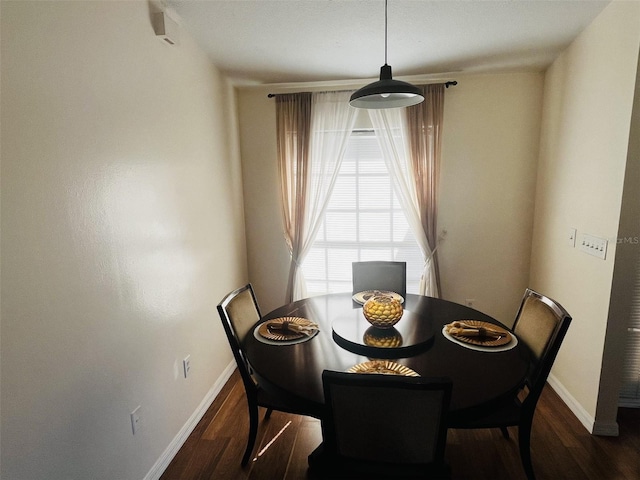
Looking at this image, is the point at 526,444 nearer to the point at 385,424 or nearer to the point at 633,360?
the point at 385,424

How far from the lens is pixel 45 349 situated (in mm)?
1121

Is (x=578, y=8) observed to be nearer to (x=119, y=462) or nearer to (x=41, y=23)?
(x=41, y=23)

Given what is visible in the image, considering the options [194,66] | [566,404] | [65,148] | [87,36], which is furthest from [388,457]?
[194,66]

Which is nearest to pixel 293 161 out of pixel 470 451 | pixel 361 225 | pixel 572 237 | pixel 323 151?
pixel 323 151

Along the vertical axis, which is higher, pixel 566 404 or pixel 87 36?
pixel 87 36

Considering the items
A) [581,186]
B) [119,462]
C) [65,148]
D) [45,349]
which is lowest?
[119,462]

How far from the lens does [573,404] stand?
216 centimetres

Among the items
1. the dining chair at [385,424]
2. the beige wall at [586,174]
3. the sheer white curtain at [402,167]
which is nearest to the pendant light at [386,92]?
the sheer white curtain at [402,167]

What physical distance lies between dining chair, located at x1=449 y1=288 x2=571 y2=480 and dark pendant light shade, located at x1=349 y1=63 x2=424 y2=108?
1223 millimetres

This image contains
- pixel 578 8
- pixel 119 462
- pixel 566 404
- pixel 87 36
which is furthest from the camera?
pixel 566 404

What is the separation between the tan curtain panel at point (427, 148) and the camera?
2725 mm

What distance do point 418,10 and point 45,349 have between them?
2.34 meters

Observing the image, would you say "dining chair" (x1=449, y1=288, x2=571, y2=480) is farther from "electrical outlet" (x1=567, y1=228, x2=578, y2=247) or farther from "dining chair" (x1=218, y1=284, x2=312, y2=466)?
"dining chair" (x1=218, y1=284, x2=312, y2=466)

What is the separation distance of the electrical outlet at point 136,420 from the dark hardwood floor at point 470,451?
0.38 m
